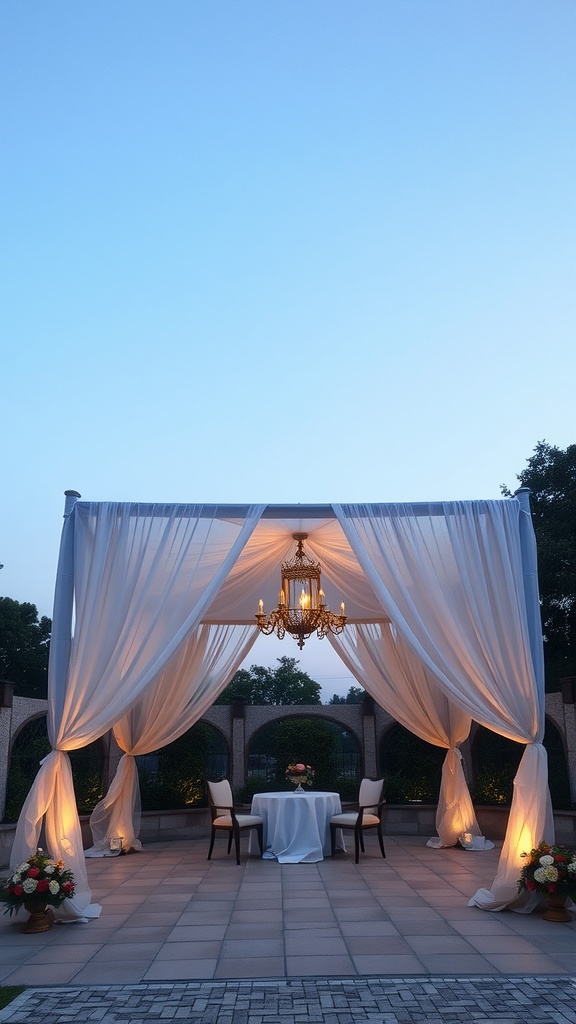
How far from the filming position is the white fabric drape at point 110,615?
527 cm

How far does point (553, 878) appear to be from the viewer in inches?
190

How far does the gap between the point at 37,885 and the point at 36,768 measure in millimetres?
3439

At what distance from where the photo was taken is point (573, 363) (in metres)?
10.2

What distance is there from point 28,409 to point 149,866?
19.9 ft

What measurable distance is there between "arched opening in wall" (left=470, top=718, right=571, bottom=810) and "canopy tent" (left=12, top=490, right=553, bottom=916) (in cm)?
337

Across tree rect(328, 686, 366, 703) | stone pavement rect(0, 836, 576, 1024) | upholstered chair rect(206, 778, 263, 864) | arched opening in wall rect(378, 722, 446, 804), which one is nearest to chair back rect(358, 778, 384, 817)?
upholstered chair rect(206, 778, 263, 864)

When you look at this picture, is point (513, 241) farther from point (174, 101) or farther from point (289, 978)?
point (289, 978)

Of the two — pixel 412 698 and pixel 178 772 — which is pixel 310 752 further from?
pixel 412 698

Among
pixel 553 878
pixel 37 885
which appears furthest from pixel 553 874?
pixel 37 885

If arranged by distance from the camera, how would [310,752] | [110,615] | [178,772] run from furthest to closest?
[310,752], [178,772], [110,615]

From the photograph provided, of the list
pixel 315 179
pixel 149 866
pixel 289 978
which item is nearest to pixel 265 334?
pixel 315 179

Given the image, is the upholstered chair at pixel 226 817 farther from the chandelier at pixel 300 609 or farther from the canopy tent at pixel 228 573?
the canopy tent at pixel 228 573

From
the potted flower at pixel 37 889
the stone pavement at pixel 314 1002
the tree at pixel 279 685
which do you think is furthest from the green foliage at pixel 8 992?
the tree at pixel 279 685

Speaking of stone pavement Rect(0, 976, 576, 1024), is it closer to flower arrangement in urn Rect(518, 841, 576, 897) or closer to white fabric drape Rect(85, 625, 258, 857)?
flower arrangement in urn Rect(518, 841, 576, 897)
